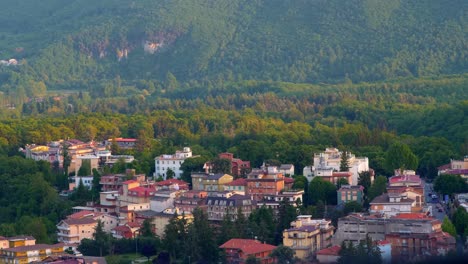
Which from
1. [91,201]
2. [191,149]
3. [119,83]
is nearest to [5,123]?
[191,149]

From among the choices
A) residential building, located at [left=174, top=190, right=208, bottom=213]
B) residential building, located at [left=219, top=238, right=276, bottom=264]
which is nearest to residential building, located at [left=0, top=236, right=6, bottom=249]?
residential building, located at [left=174, top=190, right=208, bottom=213]

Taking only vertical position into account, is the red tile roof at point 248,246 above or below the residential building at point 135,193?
below

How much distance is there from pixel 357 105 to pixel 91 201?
27.1m

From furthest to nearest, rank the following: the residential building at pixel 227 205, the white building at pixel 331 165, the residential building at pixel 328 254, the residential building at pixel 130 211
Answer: the white building at pixel 331 165
the residential building at pixel 130 211
the residential building at pixel 227 205
the residential building at pixel 328 254

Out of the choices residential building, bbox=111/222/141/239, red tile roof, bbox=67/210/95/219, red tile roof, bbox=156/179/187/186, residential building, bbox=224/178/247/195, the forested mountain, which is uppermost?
the forested mountain

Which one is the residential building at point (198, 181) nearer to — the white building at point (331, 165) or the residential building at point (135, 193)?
the residential building at point (135, 193)

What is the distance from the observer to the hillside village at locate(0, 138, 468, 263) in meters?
29.5

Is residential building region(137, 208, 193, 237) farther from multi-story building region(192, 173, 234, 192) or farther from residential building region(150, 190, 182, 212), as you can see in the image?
multi-story building region(192, 173, 234, 192)

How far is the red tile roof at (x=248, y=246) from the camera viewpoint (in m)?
29.3

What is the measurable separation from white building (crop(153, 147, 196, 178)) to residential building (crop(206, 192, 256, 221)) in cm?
622

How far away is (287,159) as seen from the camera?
39.8 m

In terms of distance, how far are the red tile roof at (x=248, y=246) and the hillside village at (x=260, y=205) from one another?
2cm

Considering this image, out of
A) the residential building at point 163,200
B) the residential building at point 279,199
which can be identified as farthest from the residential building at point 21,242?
the residential building at point 279,199

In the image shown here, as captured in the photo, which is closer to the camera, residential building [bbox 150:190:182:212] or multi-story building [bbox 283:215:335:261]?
multi-story building [bbox 283:215:335:261]
